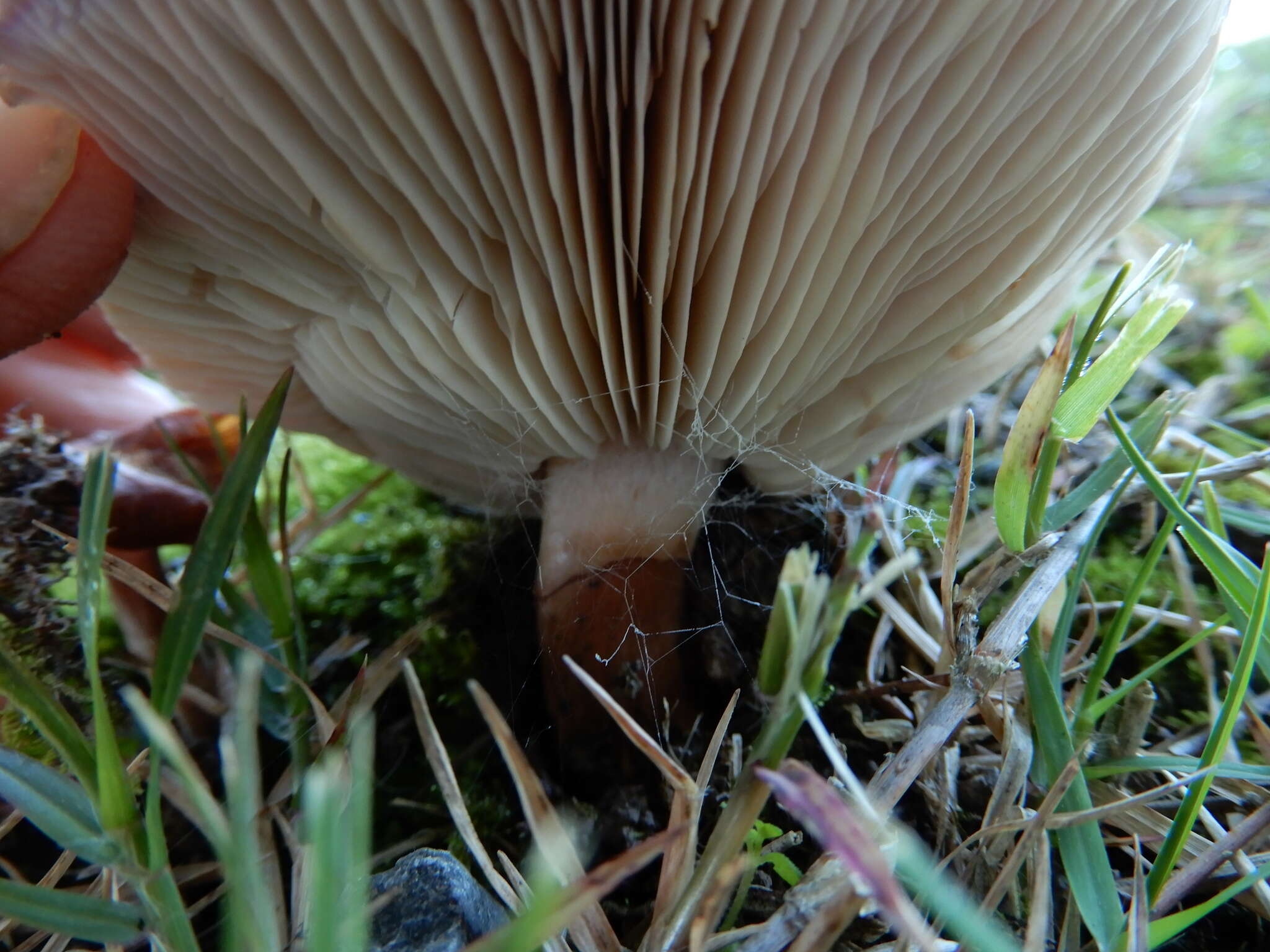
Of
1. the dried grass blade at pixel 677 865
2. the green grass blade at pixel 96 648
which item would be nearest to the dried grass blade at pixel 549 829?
the dried grass blade at pixel 677 865

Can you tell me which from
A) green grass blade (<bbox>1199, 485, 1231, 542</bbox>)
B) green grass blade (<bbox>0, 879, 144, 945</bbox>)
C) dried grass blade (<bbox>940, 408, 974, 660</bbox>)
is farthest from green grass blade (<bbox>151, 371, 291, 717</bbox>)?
green grass blade (<bbox>1199, 485, 1231, 542</bbox>)

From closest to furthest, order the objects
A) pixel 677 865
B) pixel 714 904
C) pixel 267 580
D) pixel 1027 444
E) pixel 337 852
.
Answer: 1. pixel 337 852
2. pixel 714 904
3. pixel 677 865
4. pixel 1027 444
5. pixel 267 580

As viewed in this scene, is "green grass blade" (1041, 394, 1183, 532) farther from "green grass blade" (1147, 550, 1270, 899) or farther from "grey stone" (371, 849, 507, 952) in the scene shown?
"grey stone" (371, 849, 507, 952)

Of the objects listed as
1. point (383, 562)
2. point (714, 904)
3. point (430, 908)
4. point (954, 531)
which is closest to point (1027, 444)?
point (954, 531)

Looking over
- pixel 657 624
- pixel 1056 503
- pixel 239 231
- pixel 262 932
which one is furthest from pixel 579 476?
pixel 262 932

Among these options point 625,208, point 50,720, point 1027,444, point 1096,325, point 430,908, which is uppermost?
point 625,208

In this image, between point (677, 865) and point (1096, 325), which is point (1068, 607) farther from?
point (677, 865)
